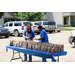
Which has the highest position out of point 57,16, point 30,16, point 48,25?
point 57,16

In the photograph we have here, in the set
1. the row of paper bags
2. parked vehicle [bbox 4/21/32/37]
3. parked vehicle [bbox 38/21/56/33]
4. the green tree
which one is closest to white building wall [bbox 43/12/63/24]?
the green tree

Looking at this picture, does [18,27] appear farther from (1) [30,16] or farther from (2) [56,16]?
(2) [56,16]

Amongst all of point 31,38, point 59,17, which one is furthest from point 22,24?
point 59,17

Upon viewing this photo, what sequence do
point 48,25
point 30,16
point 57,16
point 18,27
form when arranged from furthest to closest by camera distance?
point 57,16 → point 30,16 → point 48,25 → point 18,27

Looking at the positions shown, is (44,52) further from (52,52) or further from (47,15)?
(47,15)

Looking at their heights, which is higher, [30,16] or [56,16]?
[56,16]

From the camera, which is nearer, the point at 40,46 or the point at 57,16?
the point at 40,46

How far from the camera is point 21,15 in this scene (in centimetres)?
3716

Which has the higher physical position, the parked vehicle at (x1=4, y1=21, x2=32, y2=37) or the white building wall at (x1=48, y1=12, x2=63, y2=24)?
the white building wall at (x1=48, y1=12, x2=63, y2=24)

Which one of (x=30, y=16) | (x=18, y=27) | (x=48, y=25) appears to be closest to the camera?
→ (x=18, y=27)

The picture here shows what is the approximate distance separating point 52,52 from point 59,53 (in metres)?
0.35

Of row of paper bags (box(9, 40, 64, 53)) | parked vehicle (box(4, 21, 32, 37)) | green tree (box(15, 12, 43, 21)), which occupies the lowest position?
row of paper bags (box(9, 40, 64, 53))

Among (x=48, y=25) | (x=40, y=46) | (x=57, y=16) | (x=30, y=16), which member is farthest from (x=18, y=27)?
(x=57, y=16)

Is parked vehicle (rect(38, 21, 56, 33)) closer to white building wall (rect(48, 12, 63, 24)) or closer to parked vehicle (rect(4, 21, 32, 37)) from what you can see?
parked vehicle (rect(4, 21, 32, 37))
